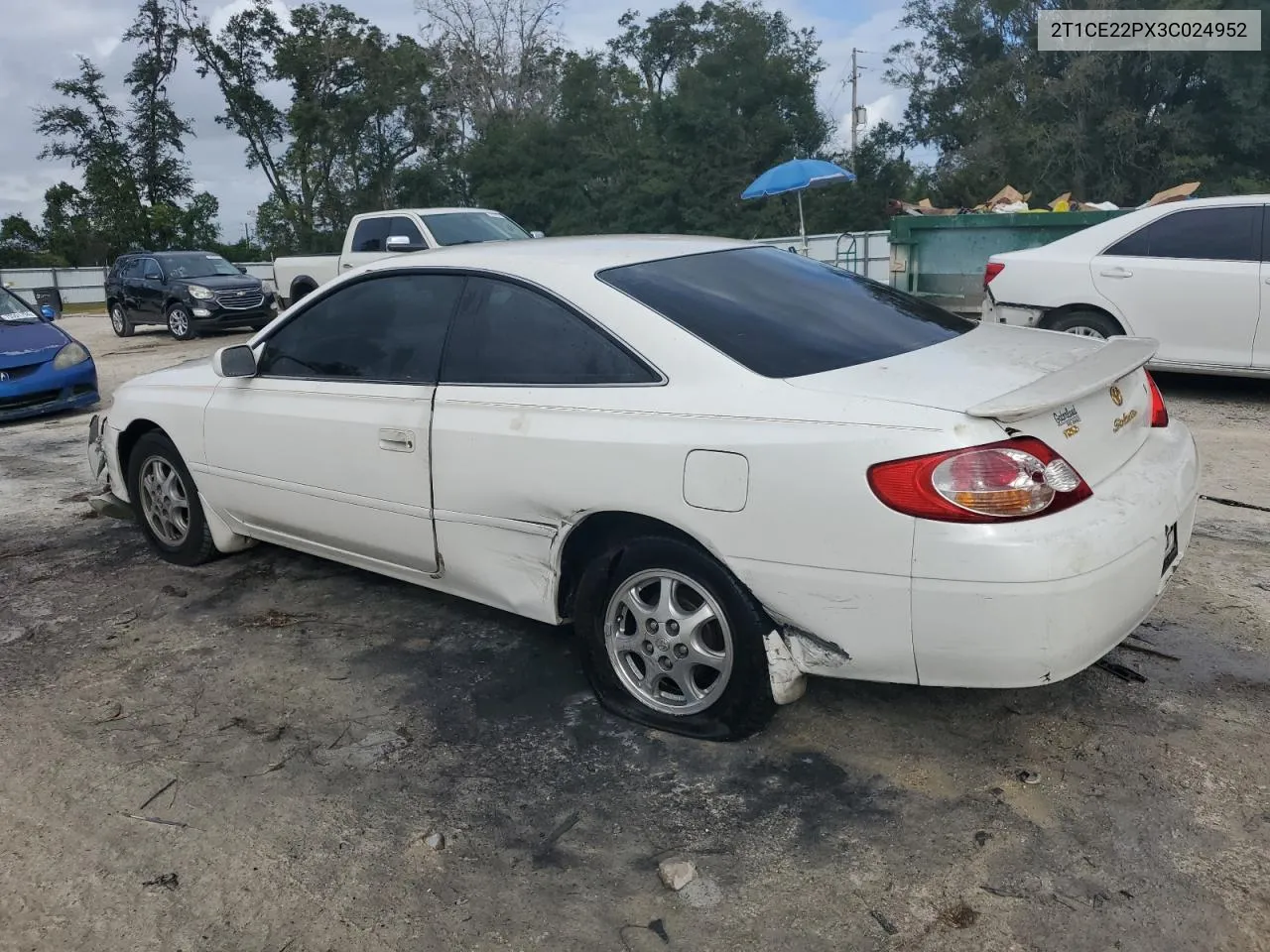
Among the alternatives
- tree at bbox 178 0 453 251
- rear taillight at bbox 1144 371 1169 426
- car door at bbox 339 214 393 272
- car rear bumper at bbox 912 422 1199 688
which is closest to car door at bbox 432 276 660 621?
car rear bumper at bbox 912 422 1199 688

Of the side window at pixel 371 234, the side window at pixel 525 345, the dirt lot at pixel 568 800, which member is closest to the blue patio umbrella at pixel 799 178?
the side window at pixel 371 234

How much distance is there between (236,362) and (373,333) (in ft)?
2.51

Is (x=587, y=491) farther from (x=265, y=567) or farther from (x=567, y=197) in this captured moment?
(x=567, y=197)

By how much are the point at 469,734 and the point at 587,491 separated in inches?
35.3

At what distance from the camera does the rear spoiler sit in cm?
272

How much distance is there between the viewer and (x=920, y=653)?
2791mm

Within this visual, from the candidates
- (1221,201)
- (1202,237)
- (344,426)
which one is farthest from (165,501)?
(1221,201)

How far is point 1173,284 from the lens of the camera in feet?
25.2

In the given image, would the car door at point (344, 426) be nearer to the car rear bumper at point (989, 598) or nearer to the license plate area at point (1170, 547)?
the car rear bumper at point (989, 598)

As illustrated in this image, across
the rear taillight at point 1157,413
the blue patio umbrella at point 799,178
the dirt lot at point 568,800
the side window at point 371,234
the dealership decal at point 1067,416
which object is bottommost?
the dirt lot at point 568,800

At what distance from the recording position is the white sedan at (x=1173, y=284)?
746 cm

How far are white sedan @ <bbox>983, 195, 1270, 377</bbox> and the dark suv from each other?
13645 mm

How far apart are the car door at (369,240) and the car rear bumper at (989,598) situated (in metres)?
11.3

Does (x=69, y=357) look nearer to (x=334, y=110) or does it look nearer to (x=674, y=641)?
(x=674, y=641)
